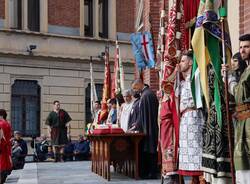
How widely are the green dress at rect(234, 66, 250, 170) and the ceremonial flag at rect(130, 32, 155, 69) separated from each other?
25.3ft

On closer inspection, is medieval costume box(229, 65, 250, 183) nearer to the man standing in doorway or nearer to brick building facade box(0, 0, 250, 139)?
the man standing in doorway

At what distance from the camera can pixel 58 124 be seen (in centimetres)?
2020

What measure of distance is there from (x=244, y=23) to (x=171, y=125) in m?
1.90

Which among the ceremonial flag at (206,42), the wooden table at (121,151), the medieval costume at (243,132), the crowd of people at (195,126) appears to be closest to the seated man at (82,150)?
the wooden table at (121,151)

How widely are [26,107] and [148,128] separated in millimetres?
18195

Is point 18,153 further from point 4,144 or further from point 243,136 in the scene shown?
point 243,136

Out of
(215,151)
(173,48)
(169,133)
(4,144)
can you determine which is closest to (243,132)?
(215,151)

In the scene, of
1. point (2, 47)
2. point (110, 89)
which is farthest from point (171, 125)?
point (2, 47)

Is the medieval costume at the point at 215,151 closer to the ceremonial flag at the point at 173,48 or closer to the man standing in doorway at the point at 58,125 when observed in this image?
the ceremonial flag at the point at 173,48

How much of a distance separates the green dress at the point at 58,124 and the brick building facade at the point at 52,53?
829cm

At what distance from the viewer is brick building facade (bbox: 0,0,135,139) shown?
94.1 ft

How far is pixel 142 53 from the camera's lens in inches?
558

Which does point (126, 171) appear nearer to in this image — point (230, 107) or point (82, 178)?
point (82, 178)

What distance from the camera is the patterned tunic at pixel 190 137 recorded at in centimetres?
827
